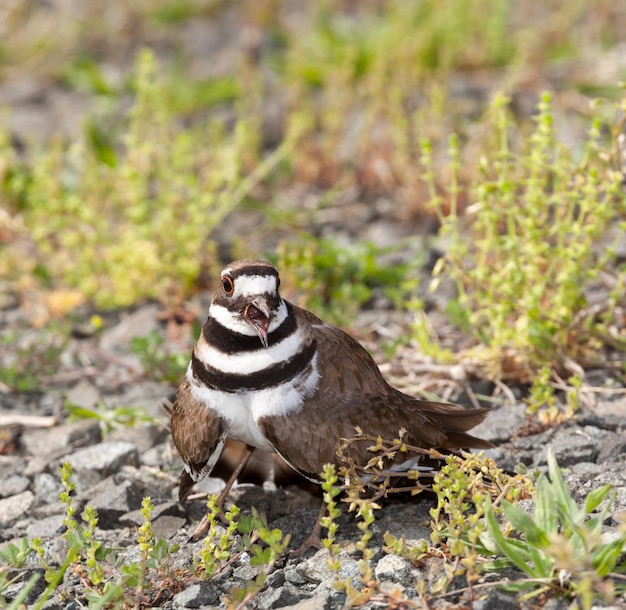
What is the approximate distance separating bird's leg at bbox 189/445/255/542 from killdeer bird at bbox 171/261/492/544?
0.63 feet

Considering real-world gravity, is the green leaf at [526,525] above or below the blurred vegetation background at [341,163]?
below

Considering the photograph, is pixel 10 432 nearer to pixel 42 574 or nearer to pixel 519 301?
pixel 42 574

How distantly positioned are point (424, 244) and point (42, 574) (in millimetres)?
3518

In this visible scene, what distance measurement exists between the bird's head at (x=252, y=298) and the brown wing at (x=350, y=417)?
0.30 meters

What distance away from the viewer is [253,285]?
3512mm

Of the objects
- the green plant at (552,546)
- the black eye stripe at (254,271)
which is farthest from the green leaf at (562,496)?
the black eye stripe at (254,271)

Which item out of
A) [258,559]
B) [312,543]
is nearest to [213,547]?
[258,559]

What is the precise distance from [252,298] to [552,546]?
133 cm

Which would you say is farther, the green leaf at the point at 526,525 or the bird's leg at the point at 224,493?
the bird's leg at the point at 224,493

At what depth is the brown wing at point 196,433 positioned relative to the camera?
363 centimetres

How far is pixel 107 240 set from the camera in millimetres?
6078

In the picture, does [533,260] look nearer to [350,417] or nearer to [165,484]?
[350,417]

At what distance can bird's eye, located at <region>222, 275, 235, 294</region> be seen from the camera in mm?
3561

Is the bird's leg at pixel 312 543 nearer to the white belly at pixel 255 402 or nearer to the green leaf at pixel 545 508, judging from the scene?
the white belly at pixel 255 402
